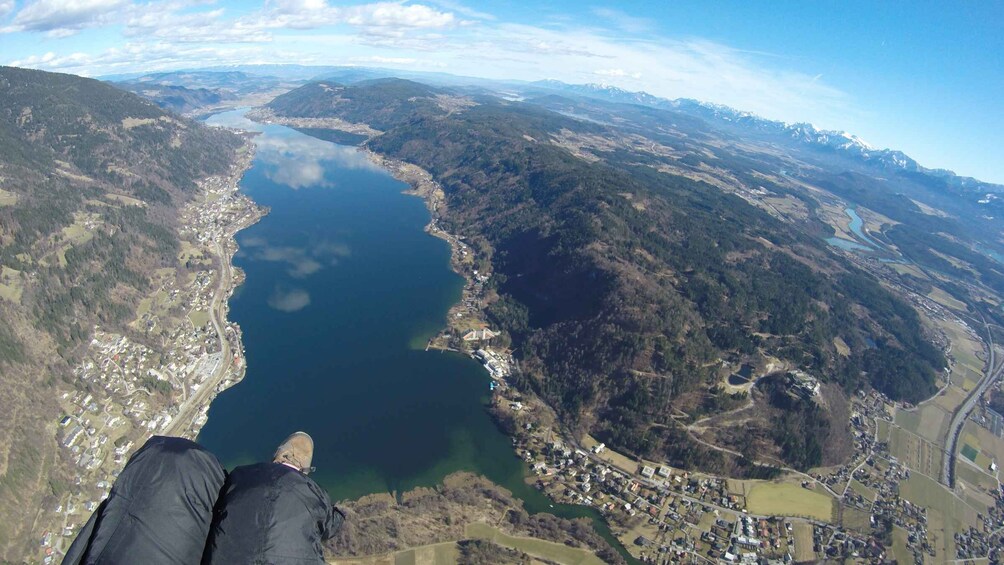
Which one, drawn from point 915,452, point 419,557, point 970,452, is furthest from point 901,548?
point 419,557

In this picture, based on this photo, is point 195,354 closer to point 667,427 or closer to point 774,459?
point 667,427

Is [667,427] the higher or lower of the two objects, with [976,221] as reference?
lower

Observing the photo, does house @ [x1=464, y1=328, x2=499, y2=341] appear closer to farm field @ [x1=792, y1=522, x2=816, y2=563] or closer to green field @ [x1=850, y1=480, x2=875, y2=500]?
farm field @ [x1=792, y1=522, x2=816, y2=563]

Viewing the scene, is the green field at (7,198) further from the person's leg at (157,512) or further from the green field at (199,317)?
the person's leg at (157,512)

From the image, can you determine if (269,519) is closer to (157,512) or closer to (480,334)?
(157,512)

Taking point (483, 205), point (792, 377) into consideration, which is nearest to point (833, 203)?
point (483, 205)
